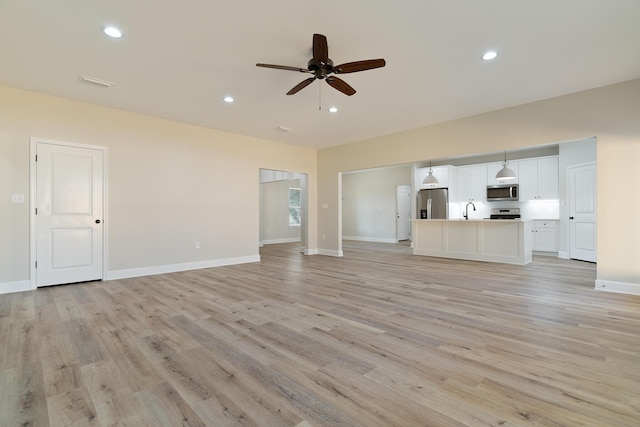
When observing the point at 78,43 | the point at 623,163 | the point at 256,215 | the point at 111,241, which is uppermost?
the point at 78,43

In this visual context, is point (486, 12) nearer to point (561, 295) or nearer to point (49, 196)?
point (561, 295)

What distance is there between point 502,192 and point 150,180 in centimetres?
856

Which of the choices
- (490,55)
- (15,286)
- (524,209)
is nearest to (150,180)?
(15,286)

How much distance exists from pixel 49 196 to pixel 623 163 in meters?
8.06

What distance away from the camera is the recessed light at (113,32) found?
2682 millimetres

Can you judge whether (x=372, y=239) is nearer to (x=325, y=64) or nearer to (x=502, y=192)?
(x=502, y=192)

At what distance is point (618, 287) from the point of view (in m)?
3.83

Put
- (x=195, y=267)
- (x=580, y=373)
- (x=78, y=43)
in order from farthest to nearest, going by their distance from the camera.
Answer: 1. (x=195, y=267)
2. (x=78, y=43)
3. (x=580, y=373)

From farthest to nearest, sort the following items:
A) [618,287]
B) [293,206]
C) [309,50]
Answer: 1. [293,206]
2. [618,287]
3. [309,50]

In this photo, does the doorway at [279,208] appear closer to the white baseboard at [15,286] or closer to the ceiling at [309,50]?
the ceiling at [309,50]

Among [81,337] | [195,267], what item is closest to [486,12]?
[81,337]

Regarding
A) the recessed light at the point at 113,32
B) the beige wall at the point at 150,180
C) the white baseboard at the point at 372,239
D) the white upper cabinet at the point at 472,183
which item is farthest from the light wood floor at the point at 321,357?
the white baseboard at the point at 372,239

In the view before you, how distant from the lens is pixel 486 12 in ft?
8.17

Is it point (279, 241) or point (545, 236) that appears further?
point (279, 241)
